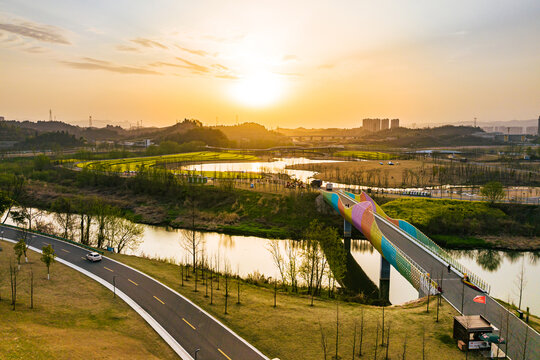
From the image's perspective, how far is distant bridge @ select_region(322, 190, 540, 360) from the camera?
1894 centimetres

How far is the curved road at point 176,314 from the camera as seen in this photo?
19.5 meters

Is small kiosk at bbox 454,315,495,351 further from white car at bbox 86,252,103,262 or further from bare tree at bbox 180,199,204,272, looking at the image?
→ white car at bbox 86,252,103,262

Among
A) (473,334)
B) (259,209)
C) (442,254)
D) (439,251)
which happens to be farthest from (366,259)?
(473,334)

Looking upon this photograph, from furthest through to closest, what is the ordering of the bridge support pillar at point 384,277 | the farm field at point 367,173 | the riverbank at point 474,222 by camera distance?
the farm field at point 367,173
the riverbank at point 474,222
the bridge support pillar at point 384,277

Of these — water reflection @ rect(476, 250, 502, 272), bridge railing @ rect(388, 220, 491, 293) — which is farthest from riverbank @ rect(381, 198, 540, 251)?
bridge railing @ rect(388, 220, 491, 293)

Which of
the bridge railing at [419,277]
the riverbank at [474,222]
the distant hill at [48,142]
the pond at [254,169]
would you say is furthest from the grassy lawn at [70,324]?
the distant hill at [48,142]

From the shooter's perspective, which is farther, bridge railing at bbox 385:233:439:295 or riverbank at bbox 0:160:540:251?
riverbank at bbox 0:160:540:251

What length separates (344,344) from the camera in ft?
64.8

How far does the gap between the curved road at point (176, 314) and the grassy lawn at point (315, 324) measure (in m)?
0.86

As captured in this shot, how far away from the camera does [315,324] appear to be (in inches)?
881

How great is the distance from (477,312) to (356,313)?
7.16 metres

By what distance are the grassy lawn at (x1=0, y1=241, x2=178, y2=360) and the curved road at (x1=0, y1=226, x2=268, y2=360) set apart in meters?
1.14

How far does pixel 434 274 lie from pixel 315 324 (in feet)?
34.3

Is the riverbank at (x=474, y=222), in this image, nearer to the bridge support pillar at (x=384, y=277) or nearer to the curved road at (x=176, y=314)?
the bridge support pillar at (x=384, y=277)
